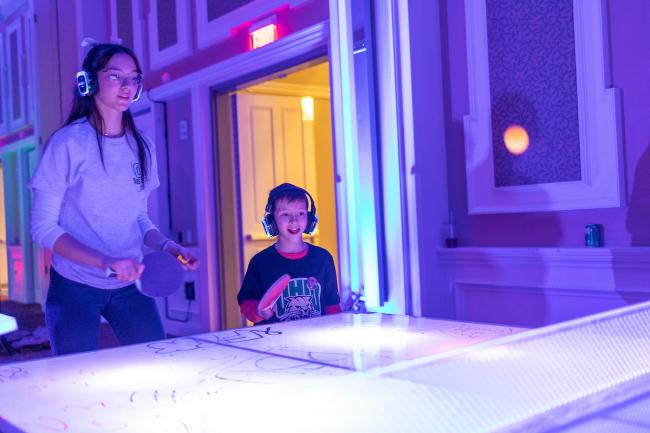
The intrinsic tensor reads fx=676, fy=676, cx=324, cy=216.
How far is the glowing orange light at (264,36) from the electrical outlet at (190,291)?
2159 mm

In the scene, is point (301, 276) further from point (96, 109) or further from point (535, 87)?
point (535, 87)

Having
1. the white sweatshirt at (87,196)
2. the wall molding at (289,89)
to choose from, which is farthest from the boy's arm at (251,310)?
the wall molding at (289,89)

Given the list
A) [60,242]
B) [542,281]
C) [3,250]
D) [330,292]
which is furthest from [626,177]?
[3,250]

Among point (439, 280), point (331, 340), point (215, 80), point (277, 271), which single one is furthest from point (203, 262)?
point (331, 340)

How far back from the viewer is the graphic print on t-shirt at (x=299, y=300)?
102 inches

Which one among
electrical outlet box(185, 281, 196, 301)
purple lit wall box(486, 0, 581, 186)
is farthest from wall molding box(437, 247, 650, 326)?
electrical outlet box(185, 281, 196, 301)

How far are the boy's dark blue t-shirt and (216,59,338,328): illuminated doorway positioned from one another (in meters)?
2.48

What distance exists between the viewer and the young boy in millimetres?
2627

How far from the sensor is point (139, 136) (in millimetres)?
2223

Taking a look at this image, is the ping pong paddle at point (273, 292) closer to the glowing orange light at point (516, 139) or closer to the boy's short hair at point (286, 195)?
the boy's short hair at point (286, 195)

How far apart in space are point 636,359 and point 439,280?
2.35 m

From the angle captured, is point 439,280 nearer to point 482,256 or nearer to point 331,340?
point 482,256

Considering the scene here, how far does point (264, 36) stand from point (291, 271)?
2656mm

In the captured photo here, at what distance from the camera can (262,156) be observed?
603cm
